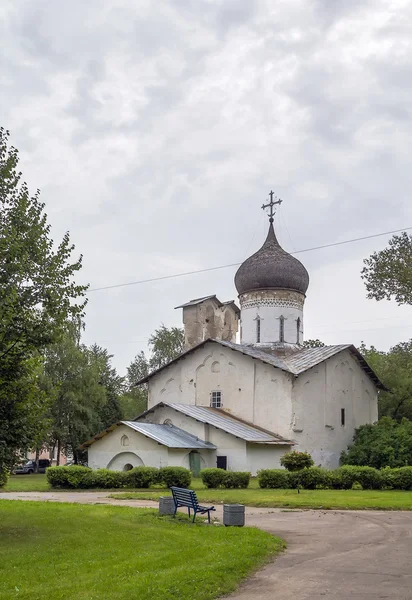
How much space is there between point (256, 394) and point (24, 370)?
89.7 ft

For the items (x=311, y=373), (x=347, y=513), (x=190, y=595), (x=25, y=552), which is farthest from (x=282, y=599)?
(x=311, y=373)

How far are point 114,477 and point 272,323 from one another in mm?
18830

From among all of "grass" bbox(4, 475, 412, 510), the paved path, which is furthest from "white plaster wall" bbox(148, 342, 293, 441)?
the paved path

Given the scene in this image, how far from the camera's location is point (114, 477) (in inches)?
1147

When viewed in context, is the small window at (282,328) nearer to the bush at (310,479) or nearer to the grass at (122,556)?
the bush at (310,479)

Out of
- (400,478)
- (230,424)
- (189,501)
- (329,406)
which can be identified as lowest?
(400,478)

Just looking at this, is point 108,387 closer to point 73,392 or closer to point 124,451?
point 73,392

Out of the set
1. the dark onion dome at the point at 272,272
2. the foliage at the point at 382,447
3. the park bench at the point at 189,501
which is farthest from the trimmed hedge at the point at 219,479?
the dark onion dome at the point at 272,272

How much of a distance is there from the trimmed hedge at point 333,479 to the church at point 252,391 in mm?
6443

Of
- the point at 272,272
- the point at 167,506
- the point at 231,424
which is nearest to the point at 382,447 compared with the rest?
the point at 231,424

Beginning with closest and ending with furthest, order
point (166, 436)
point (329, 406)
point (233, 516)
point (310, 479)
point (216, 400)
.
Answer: point (233, 516) < point (310, 479) < point (166, 436) < point (329, 406) < point (216, 400)

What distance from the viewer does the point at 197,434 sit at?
36.5m

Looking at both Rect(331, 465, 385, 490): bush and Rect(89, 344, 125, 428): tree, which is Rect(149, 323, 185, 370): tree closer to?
Rect(89, 344, 125, 428): tree

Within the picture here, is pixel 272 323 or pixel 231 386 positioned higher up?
pixel 272 323
